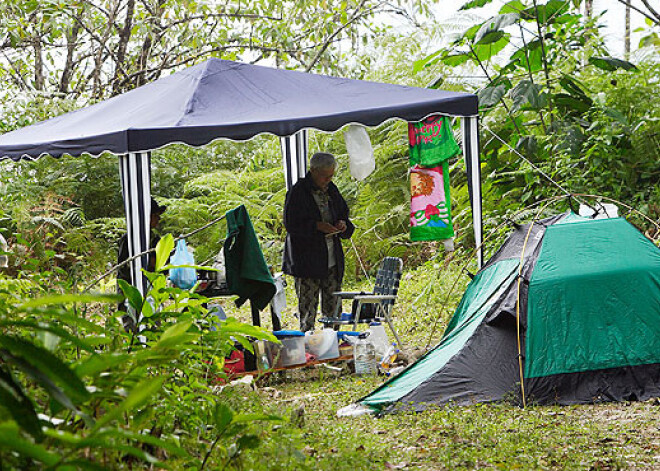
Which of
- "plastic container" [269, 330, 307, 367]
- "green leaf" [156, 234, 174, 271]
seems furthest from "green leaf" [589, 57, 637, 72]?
"green leaf" [156, 234, 174, 271]

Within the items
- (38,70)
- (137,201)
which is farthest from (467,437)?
(38,70)

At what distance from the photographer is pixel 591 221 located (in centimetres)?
481

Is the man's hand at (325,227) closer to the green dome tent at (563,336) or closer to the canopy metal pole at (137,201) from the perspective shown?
the canopy metal pole at (137,201)

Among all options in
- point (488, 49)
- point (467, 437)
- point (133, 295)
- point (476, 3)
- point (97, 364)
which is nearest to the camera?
point (97, 364)

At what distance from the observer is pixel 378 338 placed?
19.8 ft

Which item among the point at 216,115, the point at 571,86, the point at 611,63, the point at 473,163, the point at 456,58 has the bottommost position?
the point at 473,163

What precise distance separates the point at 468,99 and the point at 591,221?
5.07 feet

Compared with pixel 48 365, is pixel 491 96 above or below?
above

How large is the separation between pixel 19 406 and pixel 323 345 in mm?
4720

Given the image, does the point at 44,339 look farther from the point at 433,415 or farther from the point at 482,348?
the point at 482,348

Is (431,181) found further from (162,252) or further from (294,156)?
(162,252)

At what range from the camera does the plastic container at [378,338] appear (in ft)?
19.6

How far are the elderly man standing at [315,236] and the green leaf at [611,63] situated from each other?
3.03 metres

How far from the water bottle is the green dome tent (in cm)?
95
